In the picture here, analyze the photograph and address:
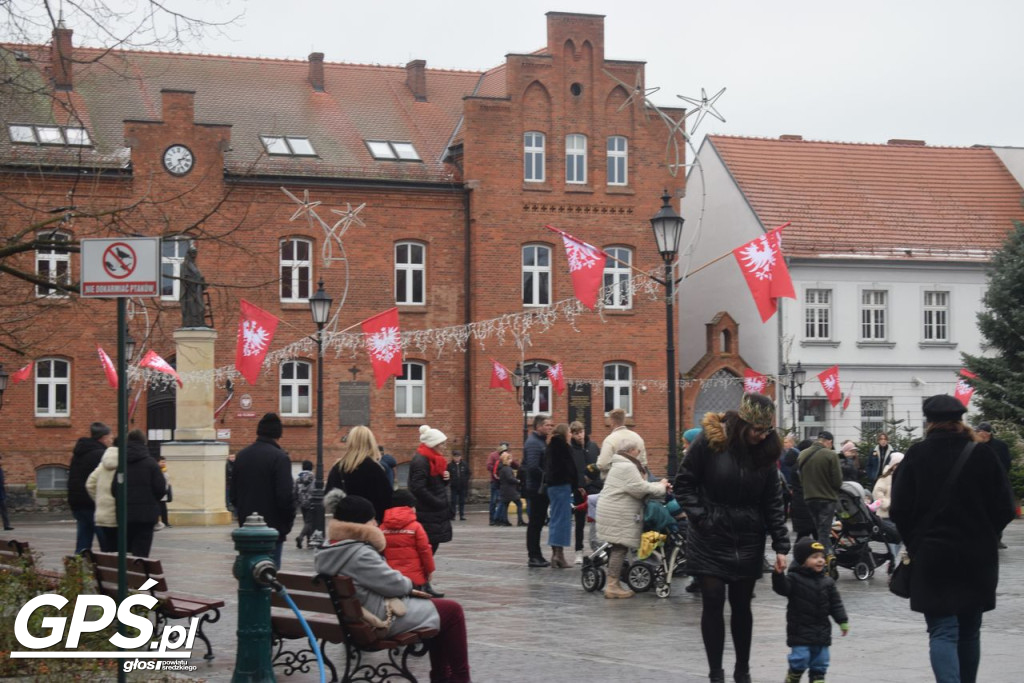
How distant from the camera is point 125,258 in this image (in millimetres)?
9500

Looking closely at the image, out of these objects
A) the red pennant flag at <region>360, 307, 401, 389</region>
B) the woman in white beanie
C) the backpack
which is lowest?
the backpack

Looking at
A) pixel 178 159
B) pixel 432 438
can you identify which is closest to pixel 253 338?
pixel 178 159

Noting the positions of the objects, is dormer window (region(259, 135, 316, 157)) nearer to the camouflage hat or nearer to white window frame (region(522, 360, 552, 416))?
white window frame (region(522, 360, 552, 416))

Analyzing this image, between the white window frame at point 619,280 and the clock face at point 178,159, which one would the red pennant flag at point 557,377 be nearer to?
the white window frame at point 619,280

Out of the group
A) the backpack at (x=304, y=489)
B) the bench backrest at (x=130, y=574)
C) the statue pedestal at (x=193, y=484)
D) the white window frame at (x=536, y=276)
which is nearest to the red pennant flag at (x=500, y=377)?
the white window frame at (x=536, y=276)

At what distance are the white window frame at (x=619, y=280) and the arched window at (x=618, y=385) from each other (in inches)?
71.4

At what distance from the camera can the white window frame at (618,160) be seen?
47250mm

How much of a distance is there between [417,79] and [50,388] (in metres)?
15.8

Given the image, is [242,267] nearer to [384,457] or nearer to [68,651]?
[384,457]

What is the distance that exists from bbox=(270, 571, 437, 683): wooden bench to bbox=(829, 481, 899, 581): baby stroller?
878 cm

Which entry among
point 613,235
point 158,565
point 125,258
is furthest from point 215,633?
point 613,235

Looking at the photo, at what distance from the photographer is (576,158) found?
4700 centimetres

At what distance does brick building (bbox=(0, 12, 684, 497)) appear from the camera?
42812 mm

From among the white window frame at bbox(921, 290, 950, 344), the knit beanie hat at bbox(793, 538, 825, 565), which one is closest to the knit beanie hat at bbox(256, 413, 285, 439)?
the knit beanie hat at bbox(793, 538, 825, 565)
